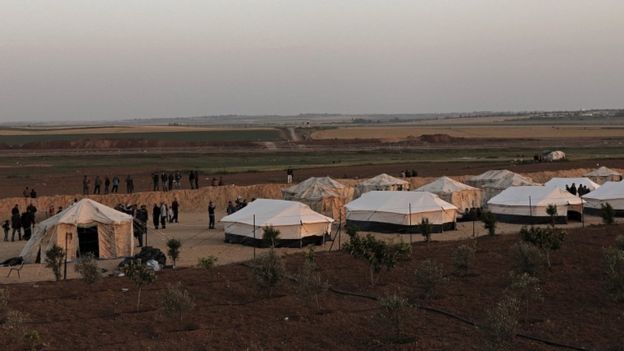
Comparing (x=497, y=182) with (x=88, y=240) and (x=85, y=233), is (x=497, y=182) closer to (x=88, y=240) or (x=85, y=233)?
(x=88, y=240)

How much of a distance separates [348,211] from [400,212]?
9.66ft

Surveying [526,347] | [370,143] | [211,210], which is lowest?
[526,347]

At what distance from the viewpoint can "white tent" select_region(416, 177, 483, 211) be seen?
120 ft

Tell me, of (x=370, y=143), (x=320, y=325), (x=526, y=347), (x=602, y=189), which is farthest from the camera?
(x=370, y=143)

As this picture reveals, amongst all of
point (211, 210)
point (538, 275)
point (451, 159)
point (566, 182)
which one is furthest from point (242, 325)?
point (451, 159)

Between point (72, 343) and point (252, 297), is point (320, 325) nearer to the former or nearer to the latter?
point (252, 297)

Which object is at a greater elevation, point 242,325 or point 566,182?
point 566,182

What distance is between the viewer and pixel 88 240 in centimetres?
2616

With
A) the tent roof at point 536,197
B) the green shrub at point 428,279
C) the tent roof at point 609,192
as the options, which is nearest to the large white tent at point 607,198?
the tent roof at point 609,192

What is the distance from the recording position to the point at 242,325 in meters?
14.7

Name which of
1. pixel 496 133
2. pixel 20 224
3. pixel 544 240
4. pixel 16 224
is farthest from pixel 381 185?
pixel 496 133

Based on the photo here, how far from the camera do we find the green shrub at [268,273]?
17047mm

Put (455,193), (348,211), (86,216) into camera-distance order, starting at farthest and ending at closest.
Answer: (455,193) < (348,211) < (86,216)

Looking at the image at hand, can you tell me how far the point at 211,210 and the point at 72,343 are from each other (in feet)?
61.0
